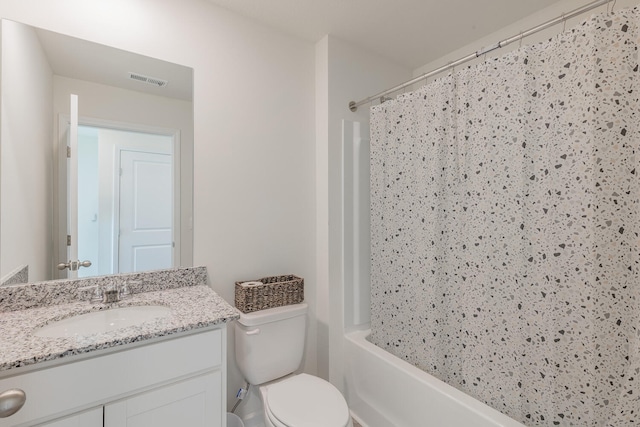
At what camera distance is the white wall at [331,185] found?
193 cm

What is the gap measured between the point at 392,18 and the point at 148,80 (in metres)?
1.39

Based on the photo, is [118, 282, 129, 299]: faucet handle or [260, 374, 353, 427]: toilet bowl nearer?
[260, 374, 353, 427]: toilet bowl

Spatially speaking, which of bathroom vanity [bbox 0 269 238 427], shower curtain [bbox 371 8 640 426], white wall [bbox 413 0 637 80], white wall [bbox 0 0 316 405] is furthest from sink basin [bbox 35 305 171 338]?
white wall [bbox 413 0 637 80]

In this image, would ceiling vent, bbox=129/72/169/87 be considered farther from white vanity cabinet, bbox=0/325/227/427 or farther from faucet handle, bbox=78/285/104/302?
white vanity cabinet, bbox=0/325/227/427

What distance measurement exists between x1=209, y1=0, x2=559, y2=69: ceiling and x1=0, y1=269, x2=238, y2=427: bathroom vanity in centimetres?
159

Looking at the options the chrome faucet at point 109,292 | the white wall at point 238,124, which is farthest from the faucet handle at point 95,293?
the white wall at point 238,124

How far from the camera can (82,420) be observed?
0.90m

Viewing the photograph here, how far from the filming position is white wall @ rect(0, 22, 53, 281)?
3.89 feet

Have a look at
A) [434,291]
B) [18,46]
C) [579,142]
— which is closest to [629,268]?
[579,142]

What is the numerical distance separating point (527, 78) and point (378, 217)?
1013 millimetres

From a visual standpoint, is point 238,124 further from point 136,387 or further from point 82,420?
point 82,420

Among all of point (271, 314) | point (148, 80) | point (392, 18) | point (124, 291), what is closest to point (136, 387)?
point (124, 291)

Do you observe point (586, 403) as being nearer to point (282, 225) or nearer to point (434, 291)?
point (434, 291)

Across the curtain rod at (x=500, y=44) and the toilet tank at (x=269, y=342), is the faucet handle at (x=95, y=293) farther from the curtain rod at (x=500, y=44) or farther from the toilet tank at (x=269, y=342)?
the curtain rod at (x=500, y=44)
